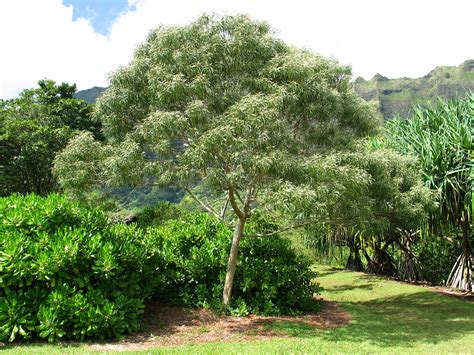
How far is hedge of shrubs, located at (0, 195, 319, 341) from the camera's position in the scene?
27.5ft

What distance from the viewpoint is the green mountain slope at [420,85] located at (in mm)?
166225

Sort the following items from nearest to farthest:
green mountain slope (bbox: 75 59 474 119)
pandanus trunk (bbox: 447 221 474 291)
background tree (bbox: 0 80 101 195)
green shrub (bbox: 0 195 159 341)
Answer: green shrub (bbox: 0 195 159 341) < pandanus trunk (bbox: 447 221 474 291) < background tree (bbox: 0 80 101 195) < green mountain slope (bbox: 75 59 474 119)

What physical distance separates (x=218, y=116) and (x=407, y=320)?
776 centimetres

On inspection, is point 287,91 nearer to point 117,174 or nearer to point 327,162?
point 327,162

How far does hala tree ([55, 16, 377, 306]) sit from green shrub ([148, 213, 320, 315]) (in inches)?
24.9

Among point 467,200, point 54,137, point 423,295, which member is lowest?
point 423,295

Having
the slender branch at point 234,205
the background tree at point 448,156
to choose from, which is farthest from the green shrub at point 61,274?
the background tree at point 448,156

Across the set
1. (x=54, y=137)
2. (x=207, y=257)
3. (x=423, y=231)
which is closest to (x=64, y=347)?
(x=207, y=257)

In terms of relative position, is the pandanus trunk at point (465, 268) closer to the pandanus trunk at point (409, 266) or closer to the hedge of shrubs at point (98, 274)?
the pandanus trunk at point (409, 266)

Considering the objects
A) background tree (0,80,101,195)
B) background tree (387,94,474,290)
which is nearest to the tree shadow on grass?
background tree (387,94,474,290)

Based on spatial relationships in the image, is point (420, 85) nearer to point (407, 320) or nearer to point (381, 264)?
point (381, 264)

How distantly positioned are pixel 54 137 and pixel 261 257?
22.2 m

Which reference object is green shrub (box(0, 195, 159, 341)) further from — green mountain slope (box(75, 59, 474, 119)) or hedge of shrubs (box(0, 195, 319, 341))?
green mountain slope (box(75, 59, 474, 119))

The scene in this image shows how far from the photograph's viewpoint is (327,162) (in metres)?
9.27
